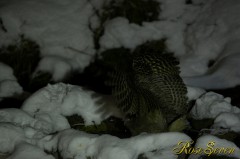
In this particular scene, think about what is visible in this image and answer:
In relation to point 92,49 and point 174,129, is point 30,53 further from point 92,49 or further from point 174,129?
point 174,129

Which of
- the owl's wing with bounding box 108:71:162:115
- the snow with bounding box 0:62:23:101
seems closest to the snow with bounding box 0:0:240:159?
the snow with bounding box 0:62:23:101

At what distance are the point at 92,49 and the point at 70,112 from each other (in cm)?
98

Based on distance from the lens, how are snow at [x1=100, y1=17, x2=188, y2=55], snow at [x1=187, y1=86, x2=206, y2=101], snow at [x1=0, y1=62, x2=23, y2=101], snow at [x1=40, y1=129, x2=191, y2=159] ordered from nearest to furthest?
1. snow at [x1=40, y1=129, x2=191, y2=159]
2. snow at [x1=187, y1=86, x2=206, y2=101]
3. snow at [x1=0, y1=62, x2=23, y2=101]
4. snow at [x1=100, y1=17, x2=188, y2=55]

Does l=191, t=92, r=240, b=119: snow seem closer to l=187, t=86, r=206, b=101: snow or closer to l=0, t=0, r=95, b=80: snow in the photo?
l=187, t=86, r=206, b=101: snow

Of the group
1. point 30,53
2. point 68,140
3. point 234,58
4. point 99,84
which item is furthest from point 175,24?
point 68,140

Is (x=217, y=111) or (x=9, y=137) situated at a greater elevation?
(x=217, y=111)

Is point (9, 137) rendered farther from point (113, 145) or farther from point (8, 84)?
point (8, 84)

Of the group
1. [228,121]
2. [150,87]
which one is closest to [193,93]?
[228,121]

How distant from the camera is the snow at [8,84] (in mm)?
2139

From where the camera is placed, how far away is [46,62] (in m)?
2.43

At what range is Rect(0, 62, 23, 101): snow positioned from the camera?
2139mm

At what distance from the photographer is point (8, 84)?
217 centimetres

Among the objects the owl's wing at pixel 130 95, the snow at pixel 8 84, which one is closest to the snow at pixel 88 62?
the snow at pixel 8 84

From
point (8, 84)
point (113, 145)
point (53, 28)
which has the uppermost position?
point (53, 28)
